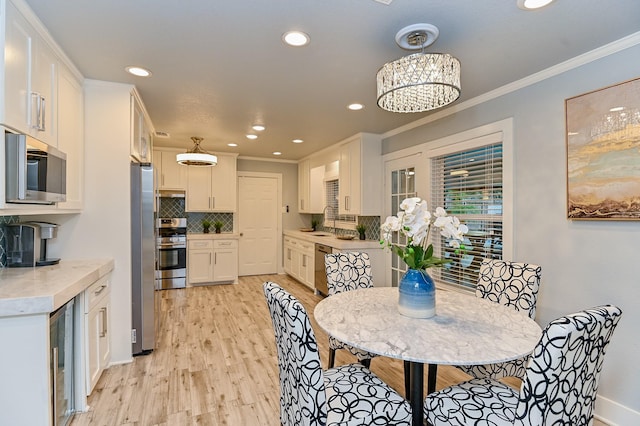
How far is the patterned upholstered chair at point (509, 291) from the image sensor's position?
1973 millimetres

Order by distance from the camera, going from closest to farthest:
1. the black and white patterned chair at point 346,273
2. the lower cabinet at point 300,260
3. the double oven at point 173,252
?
the black and white patterned chair at point 346,273
the lower cabinet at point 300,260
the double oven at point 173,252

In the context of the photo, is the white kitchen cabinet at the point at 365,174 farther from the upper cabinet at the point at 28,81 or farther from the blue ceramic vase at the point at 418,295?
the upper cabinet at the point at 28,81

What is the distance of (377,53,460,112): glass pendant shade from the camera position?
168cm

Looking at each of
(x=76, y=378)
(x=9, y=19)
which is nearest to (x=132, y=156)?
(x=9, y=19)

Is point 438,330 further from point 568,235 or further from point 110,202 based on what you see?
point 110,202

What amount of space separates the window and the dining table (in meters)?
1.14

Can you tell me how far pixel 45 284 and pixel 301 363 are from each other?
164cm

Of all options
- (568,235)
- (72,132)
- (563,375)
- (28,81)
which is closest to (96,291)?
(72,132)

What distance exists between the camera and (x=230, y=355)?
118 inches

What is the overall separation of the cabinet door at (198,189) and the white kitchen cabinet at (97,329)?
3.17 meters

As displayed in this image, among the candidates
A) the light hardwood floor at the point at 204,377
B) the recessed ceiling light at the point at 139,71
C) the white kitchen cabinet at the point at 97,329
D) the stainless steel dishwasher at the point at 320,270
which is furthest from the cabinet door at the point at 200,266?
the recessed ceiling light at the point at 139,71

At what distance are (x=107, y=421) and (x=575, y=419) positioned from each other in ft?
8.28

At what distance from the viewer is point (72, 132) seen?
2475 mm

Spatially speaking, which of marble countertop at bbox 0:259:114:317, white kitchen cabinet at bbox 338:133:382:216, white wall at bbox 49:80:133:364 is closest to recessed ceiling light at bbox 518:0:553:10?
white kitchen cabinet at bbox 338:133:382:216
